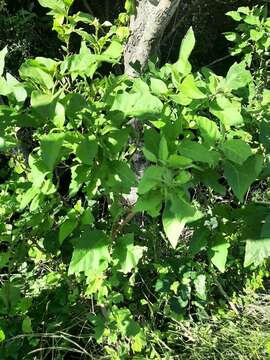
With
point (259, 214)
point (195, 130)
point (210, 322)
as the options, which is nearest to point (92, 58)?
point (195, 130)

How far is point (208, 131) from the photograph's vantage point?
4.28 ft

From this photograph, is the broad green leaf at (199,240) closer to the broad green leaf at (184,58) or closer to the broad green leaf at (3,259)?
the broad green leaf at (184,58)

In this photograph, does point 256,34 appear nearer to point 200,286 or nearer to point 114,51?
point 200,286

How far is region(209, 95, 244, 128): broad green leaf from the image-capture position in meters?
1.31

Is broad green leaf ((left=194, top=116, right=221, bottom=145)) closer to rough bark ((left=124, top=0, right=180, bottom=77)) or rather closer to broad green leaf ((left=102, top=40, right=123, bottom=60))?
broad green leaf ((left=102, top=40, right=123, bottom=60))

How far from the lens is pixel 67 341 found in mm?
2035

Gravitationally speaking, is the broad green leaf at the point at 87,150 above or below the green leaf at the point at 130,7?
below

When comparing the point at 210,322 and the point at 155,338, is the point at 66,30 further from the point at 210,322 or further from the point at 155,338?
the point at 210,322

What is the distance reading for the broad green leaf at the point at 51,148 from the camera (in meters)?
1.18

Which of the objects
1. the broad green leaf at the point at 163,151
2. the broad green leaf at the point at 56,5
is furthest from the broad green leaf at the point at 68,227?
the broad green leaf at the point at 56,5

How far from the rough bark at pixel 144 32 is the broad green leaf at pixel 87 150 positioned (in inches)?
37.4

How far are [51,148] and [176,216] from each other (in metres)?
0.34

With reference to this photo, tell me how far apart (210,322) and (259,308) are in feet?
0.83

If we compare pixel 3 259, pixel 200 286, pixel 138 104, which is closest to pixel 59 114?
pixel 138 104
